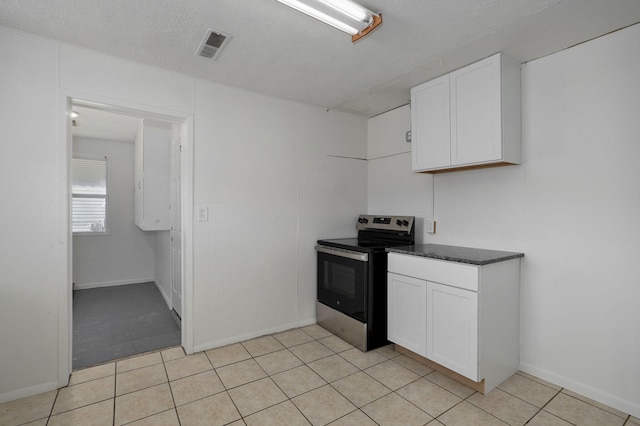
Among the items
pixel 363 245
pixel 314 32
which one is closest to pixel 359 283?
pixel 363 245

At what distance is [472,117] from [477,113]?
0.15 feet

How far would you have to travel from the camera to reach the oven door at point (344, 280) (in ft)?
9.11

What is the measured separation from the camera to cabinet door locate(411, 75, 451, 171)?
2562 millimetres

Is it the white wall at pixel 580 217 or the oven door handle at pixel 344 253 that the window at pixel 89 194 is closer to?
the oven door handle at pixel 344 253

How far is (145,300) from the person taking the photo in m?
4.32

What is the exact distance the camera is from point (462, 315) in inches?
85.2

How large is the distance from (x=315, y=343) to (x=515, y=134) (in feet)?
8.00

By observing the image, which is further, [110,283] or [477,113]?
[110,283]

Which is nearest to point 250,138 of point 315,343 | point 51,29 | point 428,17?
point 51,29

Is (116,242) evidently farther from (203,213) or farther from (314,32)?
(314,32)

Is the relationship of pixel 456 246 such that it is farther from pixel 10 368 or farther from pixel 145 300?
pixel 145 300

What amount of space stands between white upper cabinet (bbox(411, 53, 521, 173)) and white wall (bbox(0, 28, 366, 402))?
3.94 feet

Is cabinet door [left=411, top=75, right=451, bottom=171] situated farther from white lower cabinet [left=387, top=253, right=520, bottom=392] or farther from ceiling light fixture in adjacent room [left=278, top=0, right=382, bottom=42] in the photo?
ceiling light fixture in adjacent room [left=278, top=0, right=382, bottom=42]

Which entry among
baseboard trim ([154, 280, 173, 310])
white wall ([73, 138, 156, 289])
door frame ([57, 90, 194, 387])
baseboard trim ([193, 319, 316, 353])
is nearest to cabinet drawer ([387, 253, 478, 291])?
baseboard trim ([193, 319, 316, 353])
